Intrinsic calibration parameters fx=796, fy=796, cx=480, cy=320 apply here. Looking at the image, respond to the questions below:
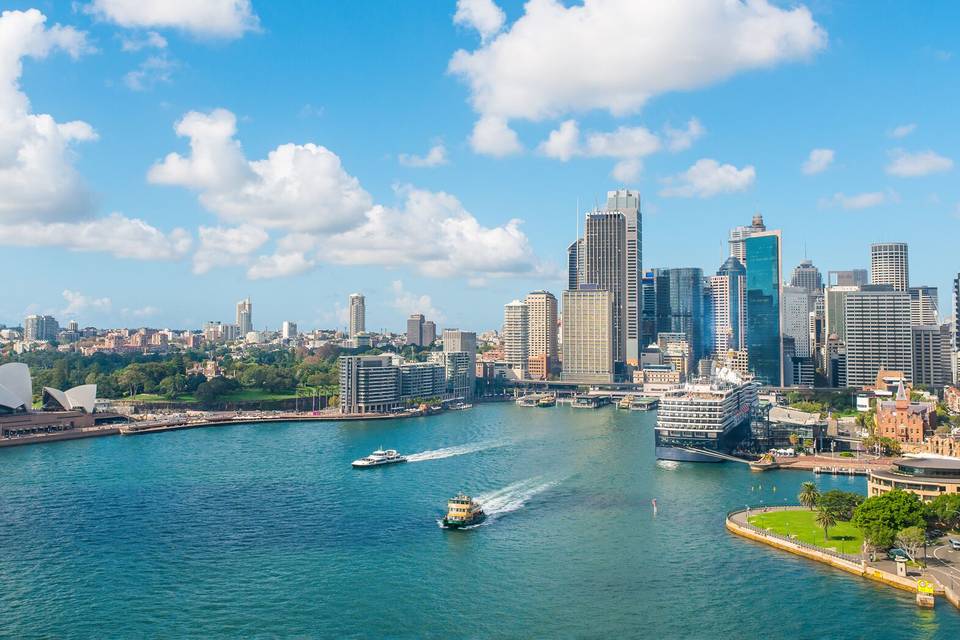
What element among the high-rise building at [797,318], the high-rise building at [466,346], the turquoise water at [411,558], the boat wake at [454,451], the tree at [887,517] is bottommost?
the turquoise water at [411,558]

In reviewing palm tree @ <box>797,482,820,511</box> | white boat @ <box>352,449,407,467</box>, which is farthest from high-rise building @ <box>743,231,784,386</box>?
palm tree @ <box>797,482,820,511</box>

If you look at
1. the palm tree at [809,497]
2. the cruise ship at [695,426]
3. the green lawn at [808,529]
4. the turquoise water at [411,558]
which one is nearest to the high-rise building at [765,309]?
the cruise ship at [695,426]

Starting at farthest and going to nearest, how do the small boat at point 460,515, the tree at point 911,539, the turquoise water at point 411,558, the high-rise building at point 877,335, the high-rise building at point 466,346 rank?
1. the high-rise building at point 466,346
2. the high-rise building at point 877,335
3. the small boat at point 460,515
4. the tree at point 911,539
5. the turquoise water at point 411,558

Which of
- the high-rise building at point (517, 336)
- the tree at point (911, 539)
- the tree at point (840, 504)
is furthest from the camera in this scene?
the high-rise building at point (517, 336)

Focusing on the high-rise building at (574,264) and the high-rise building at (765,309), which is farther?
the high-rise building at (574,264)

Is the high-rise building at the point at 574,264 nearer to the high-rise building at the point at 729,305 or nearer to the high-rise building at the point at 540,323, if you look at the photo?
the high-rise building at the point at 540,323

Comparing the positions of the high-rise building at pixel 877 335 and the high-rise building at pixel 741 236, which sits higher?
the high-rise building at pixel 741 236

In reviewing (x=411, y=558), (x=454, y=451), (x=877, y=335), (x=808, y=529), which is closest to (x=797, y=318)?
(x=877, y=335)
